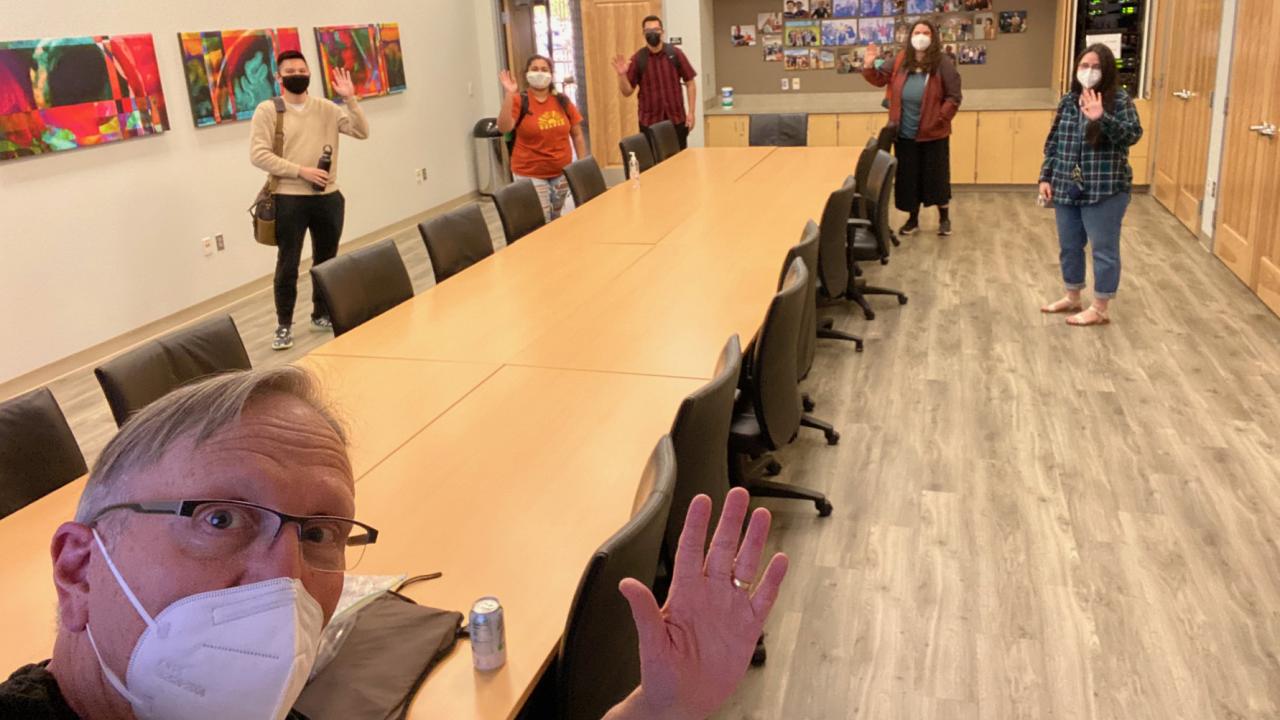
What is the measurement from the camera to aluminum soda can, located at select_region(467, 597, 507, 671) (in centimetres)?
166

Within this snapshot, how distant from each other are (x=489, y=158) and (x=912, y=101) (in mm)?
4474

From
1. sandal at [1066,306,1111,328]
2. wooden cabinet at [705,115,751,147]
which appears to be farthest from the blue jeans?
wooden cabinet at [705,115,751,147]

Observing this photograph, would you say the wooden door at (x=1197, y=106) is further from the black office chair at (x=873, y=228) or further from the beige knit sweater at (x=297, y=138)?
the beige knit sweater at (x=297, y=138)

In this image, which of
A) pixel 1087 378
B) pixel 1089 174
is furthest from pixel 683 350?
pixel 1089 174

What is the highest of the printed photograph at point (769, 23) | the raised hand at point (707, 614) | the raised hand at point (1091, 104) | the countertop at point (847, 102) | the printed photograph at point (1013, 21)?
the printed photograph at point (769, 23)

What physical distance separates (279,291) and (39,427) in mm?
3192

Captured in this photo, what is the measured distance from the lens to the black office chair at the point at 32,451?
2.51m

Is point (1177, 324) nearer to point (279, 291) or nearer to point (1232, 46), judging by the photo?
point (1232, 46)

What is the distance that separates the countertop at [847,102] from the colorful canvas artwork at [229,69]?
4316 millimetres

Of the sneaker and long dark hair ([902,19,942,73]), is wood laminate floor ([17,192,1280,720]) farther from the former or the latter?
long dark hair ([902,19,942,73])

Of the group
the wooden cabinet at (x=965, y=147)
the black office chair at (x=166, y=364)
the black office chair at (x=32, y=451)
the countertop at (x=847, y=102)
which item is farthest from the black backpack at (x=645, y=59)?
the black office chair at (x=32, y=451)

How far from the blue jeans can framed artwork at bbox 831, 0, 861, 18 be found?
A: 498cm

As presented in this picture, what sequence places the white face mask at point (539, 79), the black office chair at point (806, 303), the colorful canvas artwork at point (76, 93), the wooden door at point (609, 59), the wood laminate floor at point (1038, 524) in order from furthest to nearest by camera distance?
the wooden door at point (609, 59), the white face mask at point (539, 79), the colorful canvas artwork at point (76, 93), the black office chair at point (806, 303), the wood laminate floor at point (1038, 524)

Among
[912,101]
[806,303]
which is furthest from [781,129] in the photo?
[806,303]
